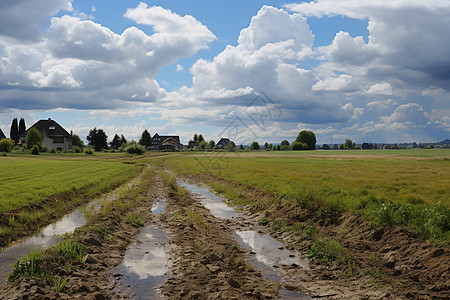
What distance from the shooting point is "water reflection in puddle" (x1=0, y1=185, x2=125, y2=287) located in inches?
374

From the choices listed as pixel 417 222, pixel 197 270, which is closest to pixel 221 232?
pixel 197 270

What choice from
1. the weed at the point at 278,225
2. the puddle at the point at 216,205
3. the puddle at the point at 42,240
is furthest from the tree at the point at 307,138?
the weed at the point at 278,225

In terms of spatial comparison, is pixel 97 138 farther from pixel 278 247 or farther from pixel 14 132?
pixel 278 247

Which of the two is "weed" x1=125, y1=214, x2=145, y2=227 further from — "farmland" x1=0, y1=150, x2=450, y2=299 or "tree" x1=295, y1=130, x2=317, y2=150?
"tree" x1=295, y1=130, x2=317, y2=150

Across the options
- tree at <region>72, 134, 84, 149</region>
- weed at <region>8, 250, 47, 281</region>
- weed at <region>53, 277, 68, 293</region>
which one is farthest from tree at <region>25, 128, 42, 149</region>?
weed at <region>53, 277, 68, 293</region>

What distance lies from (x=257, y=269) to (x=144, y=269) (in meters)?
3.23

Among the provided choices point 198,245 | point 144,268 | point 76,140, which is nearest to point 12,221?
point 144,268

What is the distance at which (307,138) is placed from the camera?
186 metres

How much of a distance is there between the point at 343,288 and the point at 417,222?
508 centimetres

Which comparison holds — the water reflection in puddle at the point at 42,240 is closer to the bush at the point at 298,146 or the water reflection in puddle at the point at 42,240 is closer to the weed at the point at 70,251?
the weed at the point at 70,251

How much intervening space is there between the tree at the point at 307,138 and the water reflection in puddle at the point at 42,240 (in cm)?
17614

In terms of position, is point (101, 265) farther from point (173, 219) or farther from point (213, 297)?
point (173, 219)

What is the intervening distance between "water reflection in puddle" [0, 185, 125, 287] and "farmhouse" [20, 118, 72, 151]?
114 metres

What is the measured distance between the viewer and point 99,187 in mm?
26203
